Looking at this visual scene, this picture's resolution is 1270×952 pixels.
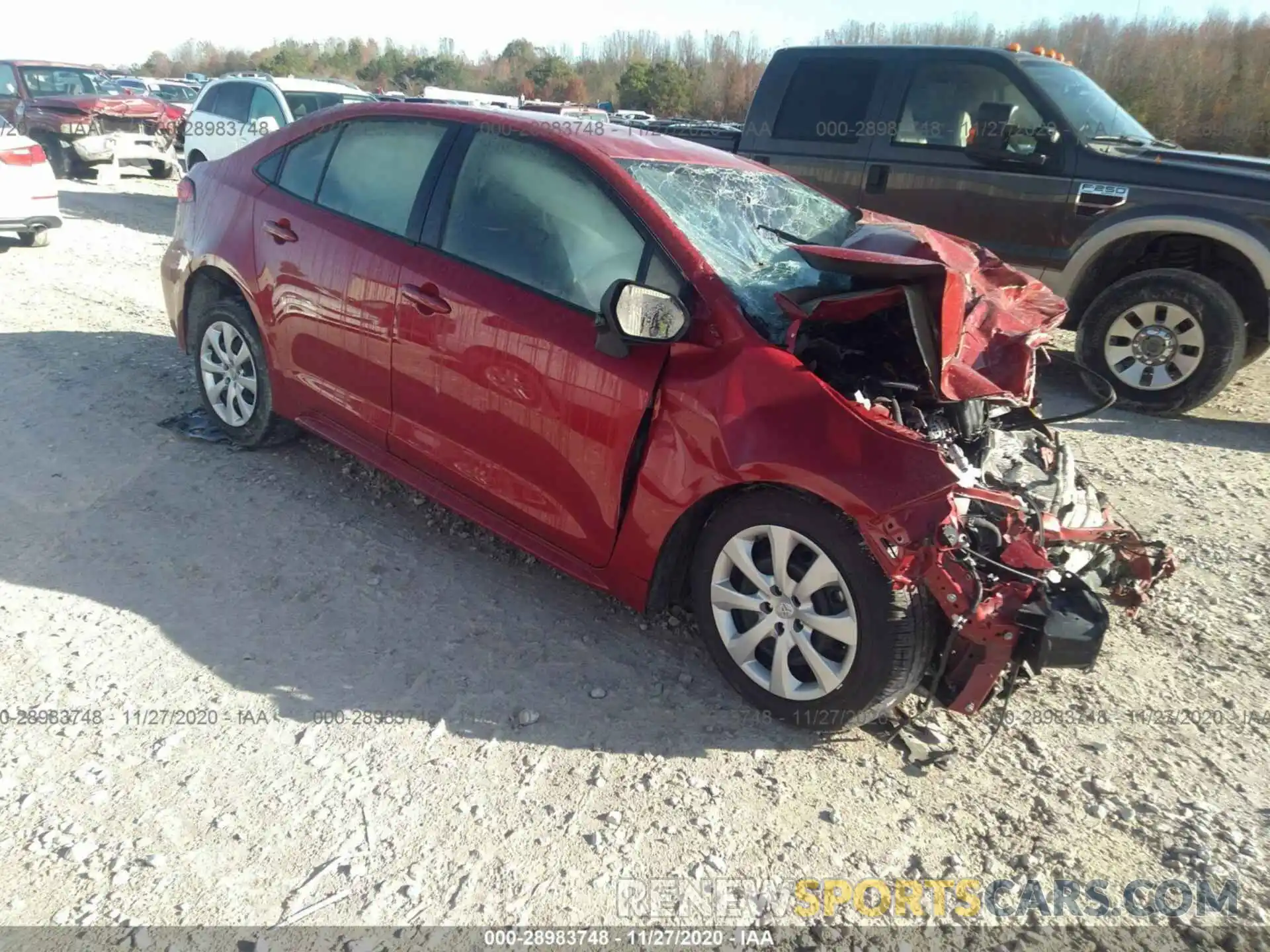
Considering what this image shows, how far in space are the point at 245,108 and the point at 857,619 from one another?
38.3 ft

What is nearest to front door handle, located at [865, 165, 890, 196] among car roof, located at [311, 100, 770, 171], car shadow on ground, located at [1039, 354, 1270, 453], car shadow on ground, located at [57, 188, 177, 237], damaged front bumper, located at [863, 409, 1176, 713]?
car shadow on ground, located at [1039, 354, 1270, 453]

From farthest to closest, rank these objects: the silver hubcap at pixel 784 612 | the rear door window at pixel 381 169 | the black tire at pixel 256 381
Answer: the black tire at pixel 256 381 → the rear door window at pixel 381 169 → the silver hubcap at pixel 784 612

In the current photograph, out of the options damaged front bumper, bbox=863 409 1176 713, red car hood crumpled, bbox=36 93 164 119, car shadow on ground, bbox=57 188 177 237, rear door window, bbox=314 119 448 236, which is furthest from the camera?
red car hood crumpled, bbox=36 93 164 119

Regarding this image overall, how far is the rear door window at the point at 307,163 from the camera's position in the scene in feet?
14.0

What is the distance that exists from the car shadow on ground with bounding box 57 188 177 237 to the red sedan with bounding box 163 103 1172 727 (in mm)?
7917

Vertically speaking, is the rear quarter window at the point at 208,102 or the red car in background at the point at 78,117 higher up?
the rear quarter window at the point at 208,102

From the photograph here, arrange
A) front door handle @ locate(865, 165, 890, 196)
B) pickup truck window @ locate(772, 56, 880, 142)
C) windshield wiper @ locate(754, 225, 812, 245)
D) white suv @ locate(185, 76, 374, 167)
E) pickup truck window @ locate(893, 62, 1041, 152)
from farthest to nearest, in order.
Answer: white suv @ locate(185, 76, 374, 167) → pickup truck window @ locate(772, 56, 880, 142) → front door handle @ locate(865, 165, 890, 196) → pickup truck window @ locate(893, 62, 1041, 152) → windshield wiper @ locate(754, 225, 812, 245)

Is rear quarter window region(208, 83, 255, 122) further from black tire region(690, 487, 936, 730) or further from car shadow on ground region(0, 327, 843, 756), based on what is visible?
black tire region(690, 487, 936, 730)

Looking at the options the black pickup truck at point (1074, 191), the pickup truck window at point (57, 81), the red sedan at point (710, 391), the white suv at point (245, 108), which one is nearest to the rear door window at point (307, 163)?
the red sedan at point (710, 391)

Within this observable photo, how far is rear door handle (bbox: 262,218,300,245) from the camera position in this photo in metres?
4.20

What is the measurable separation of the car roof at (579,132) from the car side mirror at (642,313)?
78 cm

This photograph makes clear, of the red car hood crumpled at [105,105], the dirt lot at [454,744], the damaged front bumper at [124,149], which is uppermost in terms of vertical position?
the red car hood crumpled at [105,105]

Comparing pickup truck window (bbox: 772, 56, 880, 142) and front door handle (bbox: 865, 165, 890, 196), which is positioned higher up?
pickup truck window (bbox: 772, 56, 880, 142)

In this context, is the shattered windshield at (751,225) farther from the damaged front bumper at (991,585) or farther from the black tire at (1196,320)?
the black tire at (1196,320)
